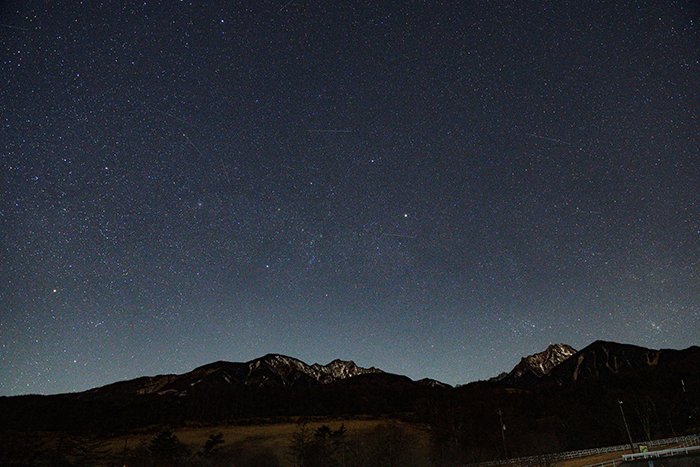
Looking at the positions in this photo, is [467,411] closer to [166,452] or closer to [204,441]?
[204,441]

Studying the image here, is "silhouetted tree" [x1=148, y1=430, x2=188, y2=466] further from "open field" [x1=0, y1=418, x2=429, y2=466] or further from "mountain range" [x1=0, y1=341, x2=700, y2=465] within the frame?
"mountain range" [x1=0, y1=341, x2=700, y2=465]

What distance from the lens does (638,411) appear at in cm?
8619

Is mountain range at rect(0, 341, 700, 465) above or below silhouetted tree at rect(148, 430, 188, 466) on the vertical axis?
above


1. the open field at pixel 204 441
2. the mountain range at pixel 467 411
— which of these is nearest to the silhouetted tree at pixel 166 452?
the open field at pixel 204 441

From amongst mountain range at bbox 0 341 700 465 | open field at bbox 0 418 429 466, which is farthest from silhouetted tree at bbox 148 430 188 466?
mountain range at bbox 0 341 700 465

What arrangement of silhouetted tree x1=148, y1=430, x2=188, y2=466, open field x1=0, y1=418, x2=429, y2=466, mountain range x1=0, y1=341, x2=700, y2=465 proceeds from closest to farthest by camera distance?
open field x1=0, y1=418, x2=429, y2=466 → silhouetted tree x1=148, y1=430, x2=188, y2=466 → mountain range x1=0, y1=341, x2=700, y2=465

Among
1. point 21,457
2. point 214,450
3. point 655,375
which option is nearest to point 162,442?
point 214,450

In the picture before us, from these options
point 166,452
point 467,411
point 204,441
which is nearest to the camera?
point 166,452

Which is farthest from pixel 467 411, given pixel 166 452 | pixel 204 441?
pixel 166 452

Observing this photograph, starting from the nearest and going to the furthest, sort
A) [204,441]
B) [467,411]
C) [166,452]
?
[166,452]
[204,441]
[467,411]

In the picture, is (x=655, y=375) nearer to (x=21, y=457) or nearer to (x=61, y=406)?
(x=21, y=457)

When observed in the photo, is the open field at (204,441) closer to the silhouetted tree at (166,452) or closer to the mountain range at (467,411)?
the silhouetted tree at (166,452)

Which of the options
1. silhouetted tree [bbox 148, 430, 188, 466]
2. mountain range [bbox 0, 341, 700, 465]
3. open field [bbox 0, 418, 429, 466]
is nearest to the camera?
open field [bbox 0, 418, 429, 466]

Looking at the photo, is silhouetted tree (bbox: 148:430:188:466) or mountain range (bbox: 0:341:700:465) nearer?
silhouetted tree (bbox: 148:430:188:466)
